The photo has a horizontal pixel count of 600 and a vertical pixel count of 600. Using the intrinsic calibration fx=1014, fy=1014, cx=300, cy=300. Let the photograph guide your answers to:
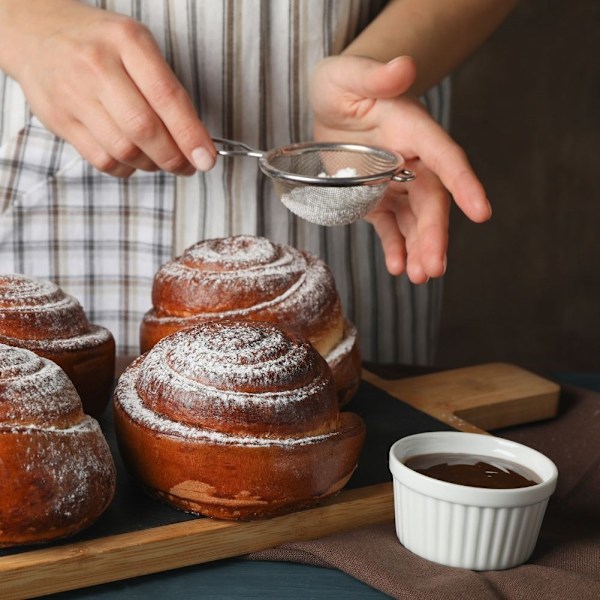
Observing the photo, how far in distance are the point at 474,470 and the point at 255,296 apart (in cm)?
39

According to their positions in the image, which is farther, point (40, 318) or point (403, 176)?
point (403, 176)

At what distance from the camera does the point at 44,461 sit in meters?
0.96

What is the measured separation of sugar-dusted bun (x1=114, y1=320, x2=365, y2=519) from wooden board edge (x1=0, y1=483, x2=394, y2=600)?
19 millimetres

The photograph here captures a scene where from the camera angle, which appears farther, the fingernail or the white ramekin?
the fingernail

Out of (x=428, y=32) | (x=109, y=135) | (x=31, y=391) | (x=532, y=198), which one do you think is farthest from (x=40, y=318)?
(x=532, y=198)

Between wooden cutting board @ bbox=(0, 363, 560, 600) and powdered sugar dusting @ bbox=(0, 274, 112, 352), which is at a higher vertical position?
powdered sugar dusting @ bbox=(0, 274, 112, 352)

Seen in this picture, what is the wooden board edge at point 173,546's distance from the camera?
0.95m

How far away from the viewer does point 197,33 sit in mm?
1737

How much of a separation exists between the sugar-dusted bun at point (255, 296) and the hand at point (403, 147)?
0.45 ft

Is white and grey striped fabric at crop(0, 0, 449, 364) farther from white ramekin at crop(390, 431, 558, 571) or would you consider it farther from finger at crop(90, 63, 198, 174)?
white ramekin at crop(390, 431, 558, 571)

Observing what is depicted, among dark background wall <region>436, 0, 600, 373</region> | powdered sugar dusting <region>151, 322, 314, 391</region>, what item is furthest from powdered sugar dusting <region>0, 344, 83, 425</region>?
dark background wall <region>436, 0, 600, 373</region>

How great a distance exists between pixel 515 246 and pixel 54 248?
2.26 metres

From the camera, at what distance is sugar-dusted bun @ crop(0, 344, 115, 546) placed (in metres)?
0.94

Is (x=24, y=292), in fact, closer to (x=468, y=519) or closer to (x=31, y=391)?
(x=31, y=391)
